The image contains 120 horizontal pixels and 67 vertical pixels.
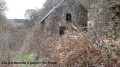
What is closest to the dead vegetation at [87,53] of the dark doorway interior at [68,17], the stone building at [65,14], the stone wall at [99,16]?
the stone wall at [99,16]

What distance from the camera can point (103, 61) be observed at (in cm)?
762

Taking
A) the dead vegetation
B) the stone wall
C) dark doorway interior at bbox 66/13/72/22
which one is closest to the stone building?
dark doorway interior at bbox 66/13/72/22

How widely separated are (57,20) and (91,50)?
22.5 meters

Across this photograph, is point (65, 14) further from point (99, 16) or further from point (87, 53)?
point (87, 53)

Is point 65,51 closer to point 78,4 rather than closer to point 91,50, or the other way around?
point 91,50

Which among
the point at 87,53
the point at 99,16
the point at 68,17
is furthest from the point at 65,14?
the point at 87,53

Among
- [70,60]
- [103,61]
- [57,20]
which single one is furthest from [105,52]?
[57,20]

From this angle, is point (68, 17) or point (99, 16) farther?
point (68, 17)

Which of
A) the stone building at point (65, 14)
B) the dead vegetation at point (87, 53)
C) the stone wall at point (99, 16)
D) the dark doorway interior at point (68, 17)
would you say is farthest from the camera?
the dark doorway interior at point (68, 17)

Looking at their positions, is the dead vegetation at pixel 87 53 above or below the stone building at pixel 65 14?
below

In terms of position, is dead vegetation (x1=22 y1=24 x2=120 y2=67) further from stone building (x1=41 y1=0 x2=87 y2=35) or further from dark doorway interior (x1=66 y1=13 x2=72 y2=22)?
dark doorway interior (x1=66 y1=13 x2=72 y2=22)

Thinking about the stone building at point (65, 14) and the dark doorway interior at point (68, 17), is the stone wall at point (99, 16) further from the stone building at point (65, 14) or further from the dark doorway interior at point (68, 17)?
the dark doorway interior at point (68, 17)

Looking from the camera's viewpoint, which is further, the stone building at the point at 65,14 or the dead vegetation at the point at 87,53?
the stone building at the point at 65,14

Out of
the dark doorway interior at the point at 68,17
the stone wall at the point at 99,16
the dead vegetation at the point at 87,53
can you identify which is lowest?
the dead vegetation at the point at 87,53
